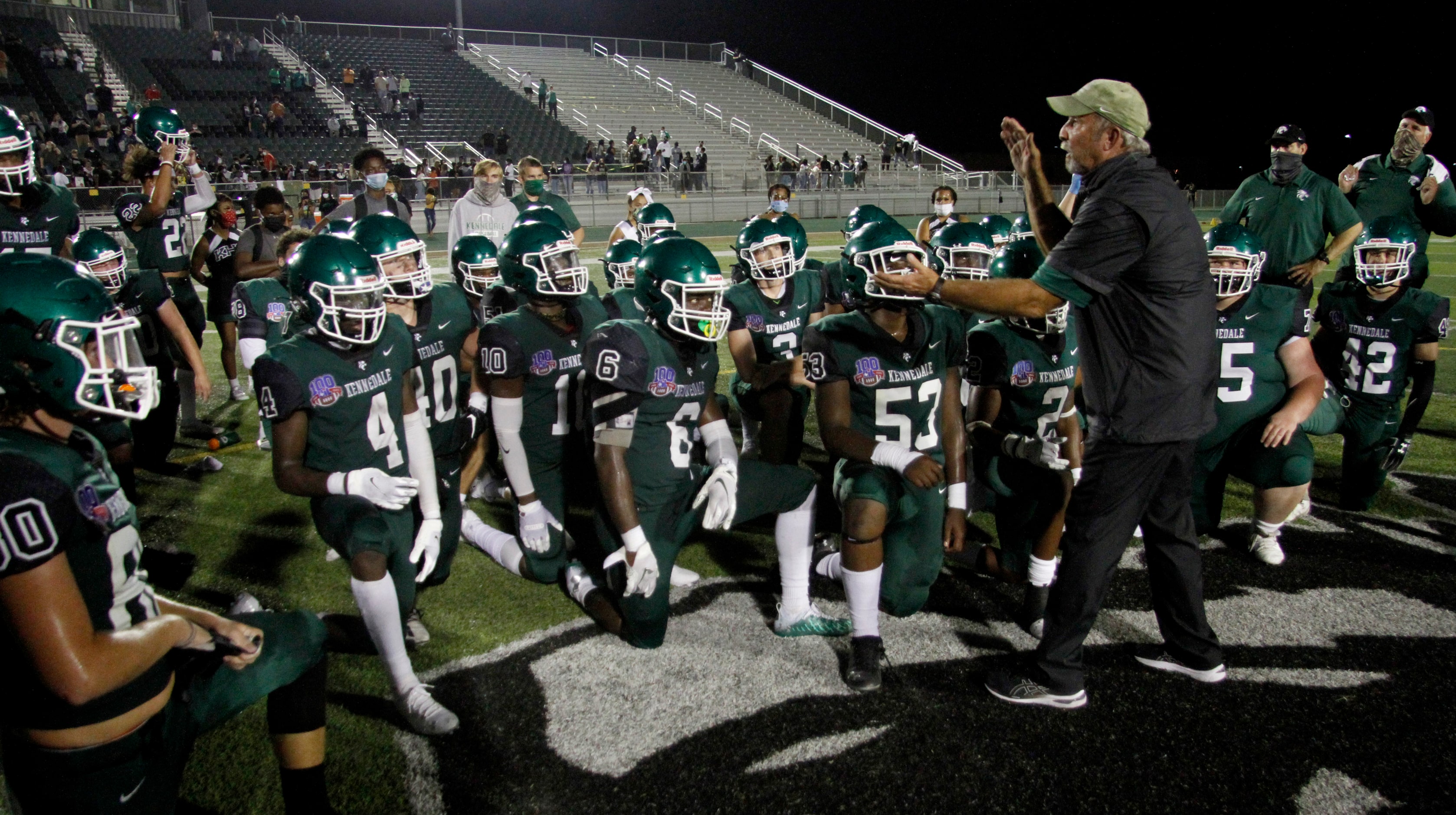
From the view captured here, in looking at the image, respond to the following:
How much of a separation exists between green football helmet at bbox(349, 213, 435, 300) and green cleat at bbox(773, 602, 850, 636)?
2.53 m

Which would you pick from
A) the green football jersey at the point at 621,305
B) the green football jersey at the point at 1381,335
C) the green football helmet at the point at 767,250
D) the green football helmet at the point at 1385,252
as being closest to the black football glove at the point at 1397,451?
the green football jersey at the point at 1381,335

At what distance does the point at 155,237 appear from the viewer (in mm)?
7703

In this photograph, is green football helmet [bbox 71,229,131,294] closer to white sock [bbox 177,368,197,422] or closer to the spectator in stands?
white sock [bbox 177,368,197,422]

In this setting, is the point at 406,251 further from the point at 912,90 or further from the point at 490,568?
the point at 912,90

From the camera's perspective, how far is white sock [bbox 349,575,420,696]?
340cm

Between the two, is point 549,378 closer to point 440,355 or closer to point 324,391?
point 440,355

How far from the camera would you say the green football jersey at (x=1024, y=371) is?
4602 mm

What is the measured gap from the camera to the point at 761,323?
596cm

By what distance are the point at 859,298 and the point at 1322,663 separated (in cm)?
259

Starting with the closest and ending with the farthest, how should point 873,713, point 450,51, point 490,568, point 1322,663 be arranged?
point 873,713 → point 1322,663 → point 490,568 → point 450,51

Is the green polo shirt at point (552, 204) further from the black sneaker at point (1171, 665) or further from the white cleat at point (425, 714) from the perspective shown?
the black sneaker at point (1171, 665)

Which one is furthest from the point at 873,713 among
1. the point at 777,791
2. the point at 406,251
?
the point at 406,251

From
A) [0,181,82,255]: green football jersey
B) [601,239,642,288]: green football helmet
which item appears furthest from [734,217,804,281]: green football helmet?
[0,181,82,255]: green football jersey

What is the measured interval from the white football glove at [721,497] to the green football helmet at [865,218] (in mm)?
1336
